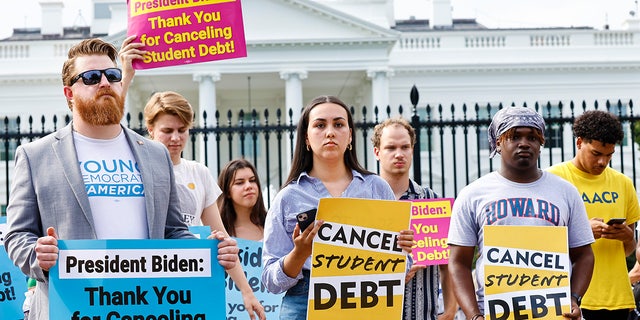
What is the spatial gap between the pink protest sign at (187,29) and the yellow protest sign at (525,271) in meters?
1.69

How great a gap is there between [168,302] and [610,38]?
40.8 meters

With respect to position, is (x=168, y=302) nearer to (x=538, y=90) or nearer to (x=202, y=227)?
(x=202, y=227)

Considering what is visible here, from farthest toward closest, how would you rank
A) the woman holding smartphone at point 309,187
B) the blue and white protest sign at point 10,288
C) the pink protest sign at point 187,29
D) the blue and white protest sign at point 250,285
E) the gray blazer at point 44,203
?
the blue and white protest sign at point 250,285 → the blue and white protest sign at point 10,288 → the pink protest sign at point 187,29 → the woman holding smartphone at point 309,187 → the gray blazer at point 44,203

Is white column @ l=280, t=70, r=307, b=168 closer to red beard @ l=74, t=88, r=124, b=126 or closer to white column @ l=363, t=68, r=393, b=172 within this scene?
white column @ l=363, t=68, r=393, b=172

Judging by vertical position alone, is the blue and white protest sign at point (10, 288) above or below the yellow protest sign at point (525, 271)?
below

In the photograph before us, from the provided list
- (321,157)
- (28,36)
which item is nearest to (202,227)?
(321,157)

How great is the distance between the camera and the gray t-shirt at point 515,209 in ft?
13.3

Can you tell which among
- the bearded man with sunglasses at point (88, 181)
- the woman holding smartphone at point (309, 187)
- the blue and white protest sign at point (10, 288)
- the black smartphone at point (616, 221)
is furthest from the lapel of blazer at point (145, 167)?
the black smartphone at point (616, 221)

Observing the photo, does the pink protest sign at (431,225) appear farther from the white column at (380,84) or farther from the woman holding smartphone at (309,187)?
the white column at (380,84)

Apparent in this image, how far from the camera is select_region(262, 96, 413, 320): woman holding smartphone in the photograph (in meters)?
3.88

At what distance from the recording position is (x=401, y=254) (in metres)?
3.88

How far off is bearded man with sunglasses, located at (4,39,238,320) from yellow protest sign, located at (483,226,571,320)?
3.46 feet

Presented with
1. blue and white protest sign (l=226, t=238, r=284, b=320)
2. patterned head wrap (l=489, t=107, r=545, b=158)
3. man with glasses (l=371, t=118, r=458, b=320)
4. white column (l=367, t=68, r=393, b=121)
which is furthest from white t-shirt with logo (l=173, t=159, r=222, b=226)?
white column (l=367, t=68, r=393, b=121)

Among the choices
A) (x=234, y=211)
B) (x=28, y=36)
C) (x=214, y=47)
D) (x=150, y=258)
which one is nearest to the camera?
(x=150, y=258)
